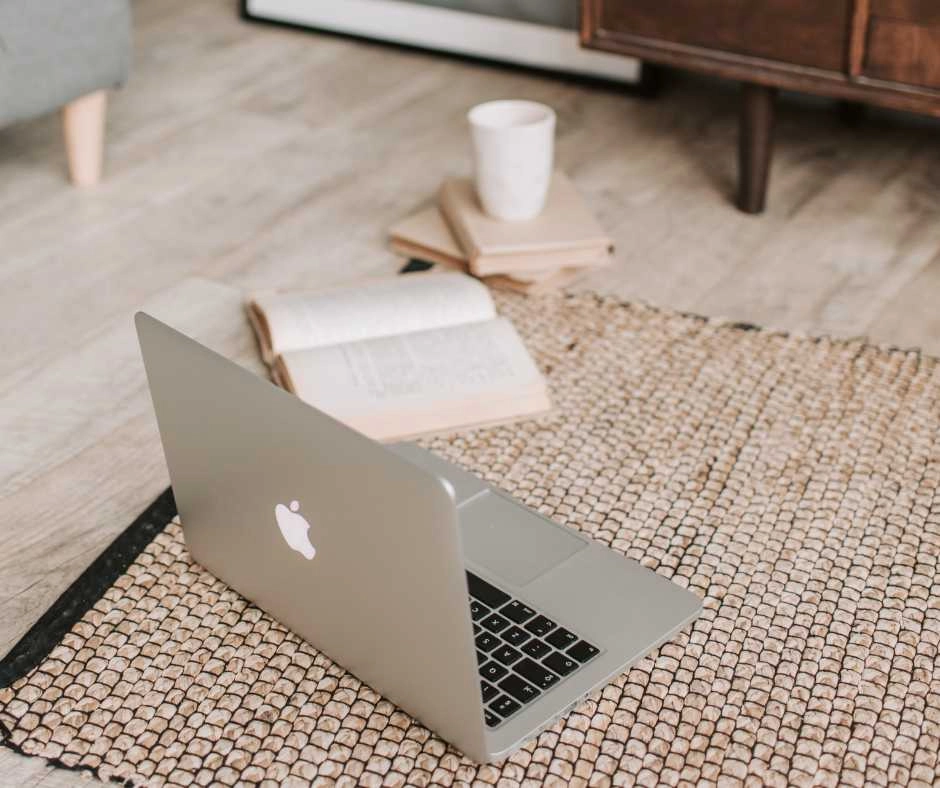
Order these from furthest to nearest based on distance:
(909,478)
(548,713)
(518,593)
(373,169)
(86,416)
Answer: (373,169) → (86,416) → (909,478) → (518,593) → (548,713)

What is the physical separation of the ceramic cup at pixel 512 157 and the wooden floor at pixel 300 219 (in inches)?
5.7

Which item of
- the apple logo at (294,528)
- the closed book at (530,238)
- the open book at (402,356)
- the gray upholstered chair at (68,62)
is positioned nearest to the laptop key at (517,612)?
the apple logo at (294,528)

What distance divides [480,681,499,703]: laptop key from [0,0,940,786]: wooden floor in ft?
1.34

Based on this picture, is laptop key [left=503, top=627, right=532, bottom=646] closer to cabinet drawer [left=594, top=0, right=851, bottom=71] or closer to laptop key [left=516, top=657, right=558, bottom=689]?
laptop key [left=516, top=657, right=558, bottom=689]

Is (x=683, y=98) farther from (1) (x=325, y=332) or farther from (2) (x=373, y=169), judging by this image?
(1) (x=325, y=332)

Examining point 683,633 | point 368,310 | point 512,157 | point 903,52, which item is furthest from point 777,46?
point 683,633

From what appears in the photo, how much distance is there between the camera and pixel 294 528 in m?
0.92

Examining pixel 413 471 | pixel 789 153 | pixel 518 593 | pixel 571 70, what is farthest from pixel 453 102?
pixel 413 471

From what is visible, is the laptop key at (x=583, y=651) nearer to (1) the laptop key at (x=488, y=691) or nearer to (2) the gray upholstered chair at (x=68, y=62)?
(1) the laptop key at (x=488, y=691)

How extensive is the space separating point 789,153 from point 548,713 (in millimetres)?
1296

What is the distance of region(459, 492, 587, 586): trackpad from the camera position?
107 centimetres

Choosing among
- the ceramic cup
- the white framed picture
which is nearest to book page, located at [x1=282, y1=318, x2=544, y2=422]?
the ceramic cup

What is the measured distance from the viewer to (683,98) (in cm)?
221

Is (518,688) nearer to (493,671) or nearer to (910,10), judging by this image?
(493,671)
